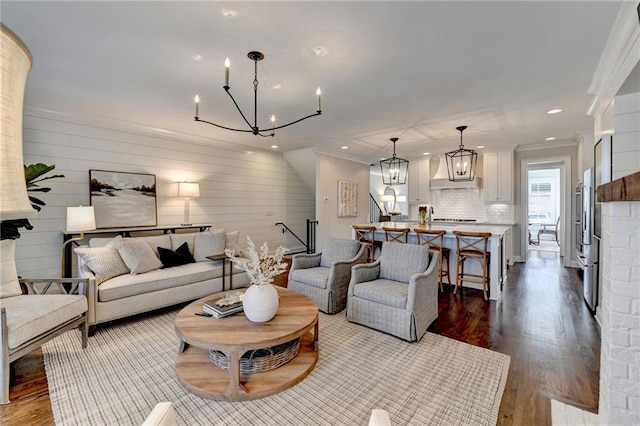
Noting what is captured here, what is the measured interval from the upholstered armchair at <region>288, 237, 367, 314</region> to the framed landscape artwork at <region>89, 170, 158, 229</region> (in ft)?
9.26

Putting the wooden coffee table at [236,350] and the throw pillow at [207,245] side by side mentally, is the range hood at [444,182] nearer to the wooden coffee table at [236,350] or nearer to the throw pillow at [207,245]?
the throw pillow at [207,245]

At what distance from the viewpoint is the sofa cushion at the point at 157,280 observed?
3.04m

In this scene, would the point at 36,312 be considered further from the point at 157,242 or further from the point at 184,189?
the point at 184,189

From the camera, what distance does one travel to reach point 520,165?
21.1 ft

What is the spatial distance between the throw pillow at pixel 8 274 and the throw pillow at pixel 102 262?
58 centimetres

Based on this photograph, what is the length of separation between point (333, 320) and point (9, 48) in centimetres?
321

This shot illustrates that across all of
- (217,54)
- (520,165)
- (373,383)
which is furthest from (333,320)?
(520,165)

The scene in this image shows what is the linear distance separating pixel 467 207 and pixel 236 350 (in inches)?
266

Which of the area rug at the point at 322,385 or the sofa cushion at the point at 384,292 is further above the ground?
the sofa cushion at the point at 384,292

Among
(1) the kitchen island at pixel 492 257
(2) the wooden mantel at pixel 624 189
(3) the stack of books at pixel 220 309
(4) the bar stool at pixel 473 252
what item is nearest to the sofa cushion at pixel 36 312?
(3) the stack of books at pixel 220 309

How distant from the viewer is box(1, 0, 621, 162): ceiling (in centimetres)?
199

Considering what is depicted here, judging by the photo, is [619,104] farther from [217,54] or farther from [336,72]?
[217,54]

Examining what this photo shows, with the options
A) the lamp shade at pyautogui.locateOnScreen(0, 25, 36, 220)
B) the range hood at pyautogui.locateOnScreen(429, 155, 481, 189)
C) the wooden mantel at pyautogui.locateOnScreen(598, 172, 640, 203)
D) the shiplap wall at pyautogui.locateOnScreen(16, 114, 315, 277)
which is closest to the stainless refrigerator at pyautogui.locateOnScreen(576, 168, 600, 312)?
the wooden mantel at pyautogui.locateOnScreen(598, 172, 640, 203)

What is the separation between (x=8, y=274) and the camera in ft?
8.24
